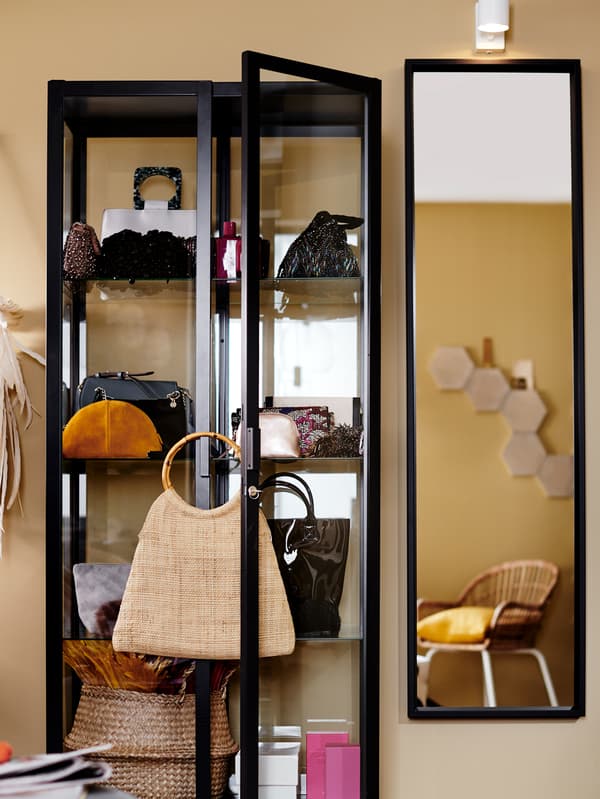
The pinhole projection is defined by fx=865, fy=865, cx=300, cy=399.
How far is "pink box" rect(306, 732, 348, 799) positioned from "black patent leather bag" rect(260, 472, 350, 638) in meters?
0.30

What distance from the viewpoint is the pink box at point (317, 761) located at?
2498mm

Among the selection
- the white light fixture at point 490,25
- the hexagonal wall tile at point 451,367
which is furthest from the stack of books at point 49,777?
the white light fixture at point 490,25

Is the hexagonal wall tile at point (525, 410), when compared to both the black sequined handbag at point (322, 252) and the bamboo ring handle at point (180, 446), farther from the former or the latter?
the bamboo ring handle at point (180, 446)

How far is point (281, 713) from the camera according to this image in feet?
8.07

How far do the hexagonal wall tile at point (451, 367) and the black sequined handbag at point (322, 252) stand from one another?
19.2 inches

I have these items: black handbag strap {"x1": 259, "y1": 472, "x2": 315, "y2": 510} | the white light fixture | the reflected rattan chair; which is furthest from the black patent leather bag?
the white light fixture

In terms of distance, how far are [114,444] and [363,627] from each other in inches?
34.7

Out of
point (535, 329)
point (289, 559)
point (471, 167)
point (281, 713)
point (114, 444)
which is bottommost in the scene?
point (281, 713)

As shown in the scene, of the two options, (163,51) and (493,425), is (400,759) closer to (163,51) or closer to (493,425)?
(493,425)

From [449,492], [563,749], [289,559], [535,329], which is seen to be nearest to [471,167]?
[535,329]

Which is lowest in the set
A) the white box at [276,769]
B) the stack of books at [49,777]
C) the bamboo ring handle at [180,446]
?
the white box at [276,769]

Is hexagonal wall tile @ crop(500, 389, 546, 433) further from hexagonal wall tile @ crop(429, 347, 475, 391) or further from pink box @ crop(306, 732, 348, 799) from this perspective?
pink box @ crop(306, 732, 348, 799)

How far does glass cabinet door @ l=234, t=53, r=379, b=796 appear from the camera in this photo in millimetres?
2422

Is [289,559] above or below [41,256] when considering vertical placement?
below
